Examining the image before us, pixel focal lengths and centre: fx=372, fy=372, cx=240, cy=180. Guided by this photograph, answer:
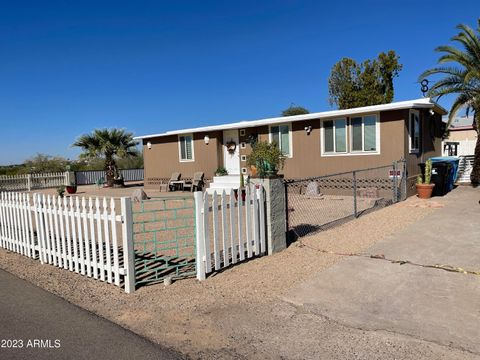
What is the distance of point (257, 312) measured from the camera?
3.82 metres

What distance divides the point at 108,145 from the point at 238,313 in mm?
20771

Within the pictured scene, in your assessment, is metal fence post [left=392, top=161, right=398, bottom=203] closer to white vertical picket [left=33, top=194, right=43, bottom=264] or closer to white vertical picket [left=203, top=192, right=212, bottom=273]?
white vertical picket [left=203, top=192, right=212, bottom=273]

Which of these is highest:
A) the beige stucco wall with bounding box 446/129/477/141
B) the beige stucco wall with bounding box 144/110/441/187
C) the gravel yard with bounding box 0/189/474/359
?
the beige stucco wall with bounding box 446/129/477/141

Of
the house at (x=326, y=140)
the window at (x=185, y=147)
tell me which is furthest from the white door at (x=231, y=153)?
the window at (x=185, y=147)

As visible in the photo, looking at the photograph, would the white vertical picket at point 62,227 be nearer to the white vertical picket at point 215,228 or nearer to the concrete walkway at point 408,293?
the white vertical picket at point 215,228

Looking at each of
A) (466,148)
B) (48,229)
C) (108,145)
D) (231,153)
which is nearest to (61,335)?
(48,229)

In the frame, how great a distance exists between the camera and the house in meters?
12.4

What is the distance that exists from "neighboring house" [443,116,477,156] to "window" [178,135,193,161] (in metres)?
14.1

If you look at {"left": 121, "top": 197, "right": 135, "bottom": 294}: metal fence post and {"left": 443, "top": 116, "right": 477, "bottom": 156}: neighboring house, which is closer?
{"left": 121, "top": 197, "right": 135, "bottom": 294}: metal fence post

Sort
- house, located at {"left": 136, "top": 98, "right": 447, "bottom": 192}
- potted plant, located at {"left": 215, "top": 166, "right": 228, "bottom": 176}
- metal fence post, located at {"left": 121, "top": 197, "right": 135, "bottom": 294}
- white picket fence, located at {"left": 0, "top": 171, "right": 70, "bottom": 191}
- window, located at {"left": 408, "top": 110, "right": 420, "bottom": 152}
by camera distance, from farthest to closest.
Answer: white picket fence, located at {"left": 0, "top": 171, "right": 70, "bottom": 191} → potted plant, located at {"left": 215, "top": 166, "right": 228, "bottom": 176} → window, located at {"left": 408, "top": 110, "right": 420, "bottom": 152} → house, located at {"left": 136, "top": 98, "right": 447, "bottom": 192} → metal fence post, located at {"left": 121, "top": 197, "right": 135, "bottom": 294}

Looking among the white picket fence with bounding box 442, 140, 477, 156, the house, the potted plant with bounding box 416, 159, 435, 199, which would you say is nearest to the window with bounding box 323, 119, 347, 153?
the house

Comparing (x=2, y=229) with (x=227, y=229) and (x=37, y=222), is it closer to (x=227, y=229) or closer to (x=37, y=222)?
(x=37, y=222)

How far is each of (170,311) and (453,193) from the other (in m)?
12.3

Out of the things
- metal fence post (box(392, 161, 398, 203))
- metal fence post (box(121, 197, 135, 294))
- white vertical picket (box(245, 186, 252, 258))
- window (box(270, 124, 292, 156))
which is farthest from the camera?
window (box(270, 124, 292, 156))
